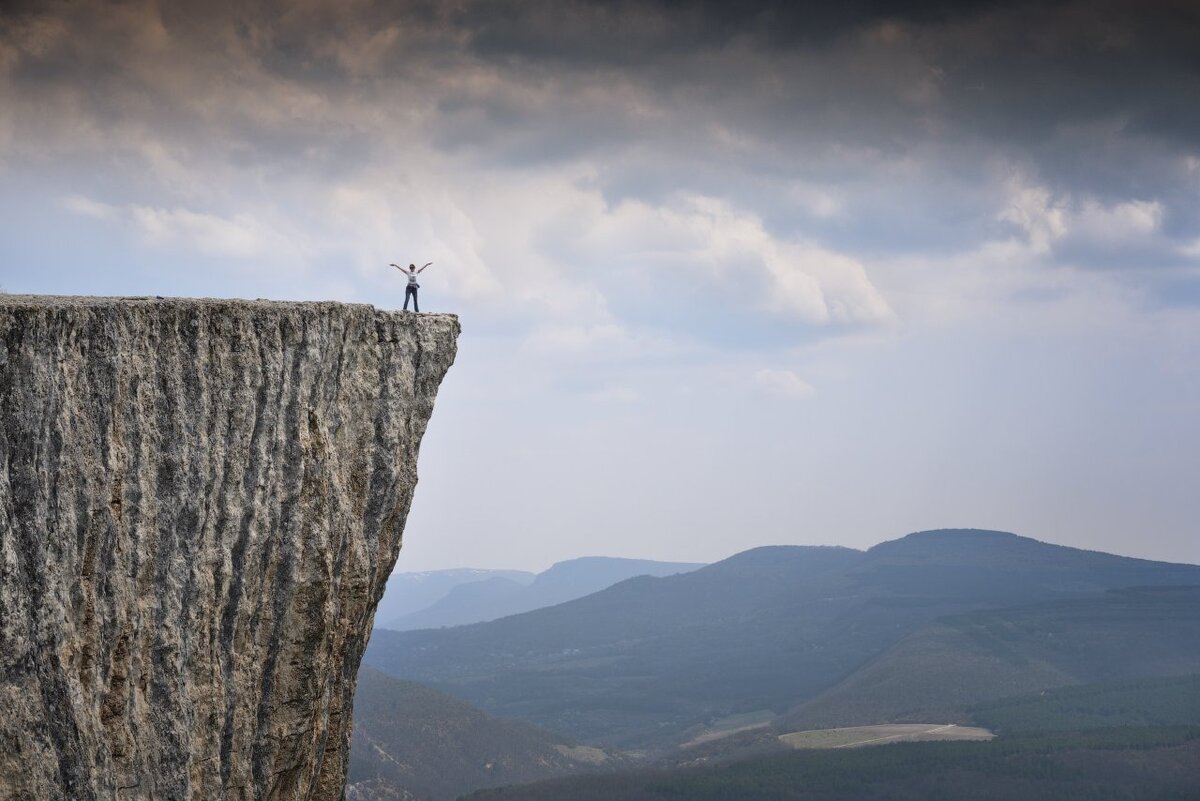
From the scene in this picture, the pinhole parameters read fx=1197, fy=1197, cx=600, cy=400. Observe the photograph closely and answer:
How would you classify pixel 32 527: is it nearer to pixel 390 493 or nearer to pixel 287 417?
pixel 287 417

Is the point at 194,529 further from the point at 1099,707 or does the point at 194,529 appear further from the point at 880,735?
the point at 1099,707

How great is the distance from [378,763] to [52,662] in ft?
385

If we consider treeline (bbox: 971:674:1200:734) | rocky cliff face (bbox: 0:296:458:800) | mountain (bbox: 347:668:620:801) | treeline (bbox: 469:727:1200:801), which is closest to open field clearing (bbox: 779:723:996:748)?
treeline (bbox: 971:674:1200:734)

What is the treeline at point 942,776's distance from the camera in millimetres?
119938

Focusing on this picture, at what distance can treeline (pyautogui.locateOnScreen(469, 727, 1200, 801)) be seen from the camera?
393 ft

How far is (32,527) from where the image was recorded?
20.5m

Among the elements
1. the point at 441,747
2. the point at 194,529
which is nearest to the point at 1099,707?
the point at 441,747

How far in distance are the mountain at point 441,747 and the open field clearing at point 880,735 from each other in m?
27.1

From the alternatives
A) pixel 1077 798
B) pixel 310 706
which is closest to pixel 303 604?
pixel 310 706

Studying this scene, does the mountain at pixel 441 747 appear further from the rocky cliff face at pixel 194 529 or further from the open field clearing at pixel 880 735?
the rocky cliff face at pixel 194 529

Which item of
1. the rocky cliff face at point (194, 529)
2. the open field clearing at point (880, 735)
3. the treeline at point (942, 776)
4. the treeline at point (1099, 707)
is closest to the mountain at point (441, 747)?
the treeline at point (942, 776)

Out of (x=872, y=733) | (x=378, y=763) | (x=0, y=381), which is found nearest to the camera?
(x=0, y=381)

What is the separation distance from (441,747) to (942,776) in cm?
5960

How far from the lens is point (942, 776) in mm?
125562
